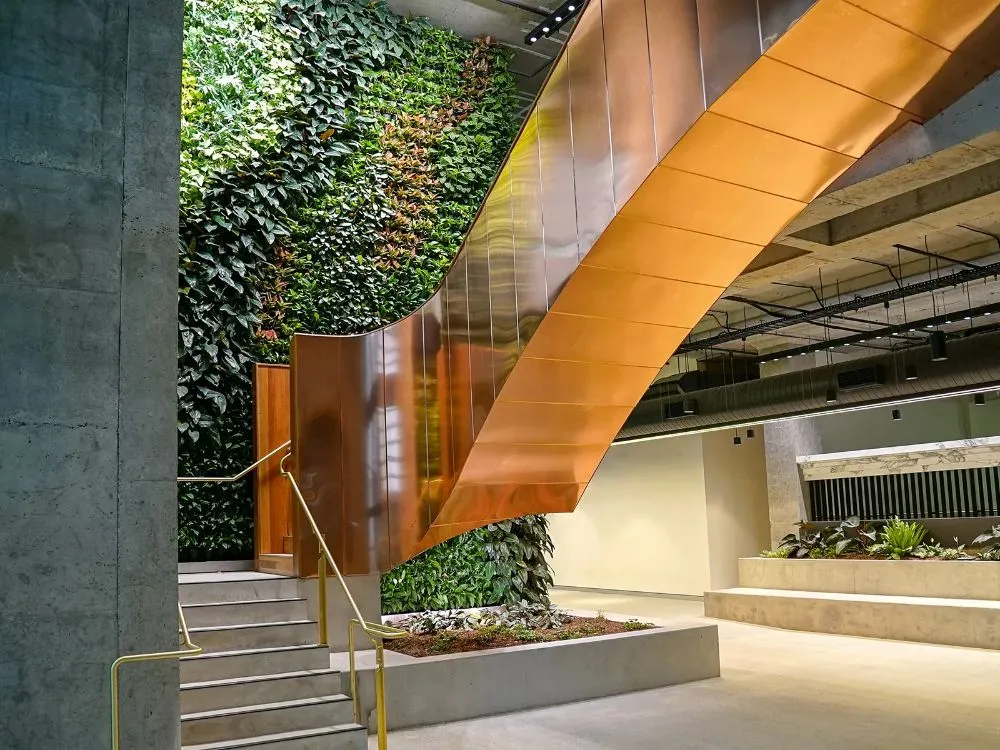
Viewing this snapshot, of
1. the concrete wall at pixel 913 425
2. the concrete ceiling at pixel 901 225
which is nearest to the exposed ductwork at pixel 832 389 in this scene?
the concrete ceiling at pixel 901 225

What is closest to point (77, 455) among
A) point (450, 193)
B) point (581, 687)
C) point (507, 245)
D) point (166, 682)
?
point (166, 682)

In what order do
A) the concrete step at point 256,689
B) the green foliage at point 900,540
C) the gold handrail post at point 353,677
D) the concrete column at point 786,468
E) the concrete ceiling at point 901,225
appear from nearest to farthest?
the concrete ceiling at point 901,225, the concrete step at point 256,689, the gold handrail post at point 353,677, the green foliage at point 900,540, the concrete column at point 786,468

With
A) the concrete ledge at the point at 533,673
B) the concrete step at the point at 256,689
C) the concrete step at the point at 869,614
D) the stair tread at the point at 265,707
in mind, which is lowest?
the concrete step at the point at 869,614

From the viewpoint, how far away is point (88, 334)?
3.57 m

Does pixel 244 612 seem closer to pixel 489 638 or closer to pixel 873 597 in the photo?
pixel 489 638

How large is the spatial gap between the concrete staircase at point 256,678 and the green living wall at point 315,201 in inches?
94.0

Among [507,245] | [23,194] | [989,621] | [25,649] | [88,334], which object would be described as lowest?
[989,621]

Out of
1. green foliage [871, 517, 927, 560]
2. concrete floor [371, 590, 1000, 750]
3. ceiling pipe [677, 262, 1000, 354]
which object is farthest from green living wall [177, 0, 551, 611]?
green foliage [871, 517, 927, 560]

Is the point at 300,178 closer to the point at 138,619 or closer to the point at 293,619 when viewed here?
the point at 293,619

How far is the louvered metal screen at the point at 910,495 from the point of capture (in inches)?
525

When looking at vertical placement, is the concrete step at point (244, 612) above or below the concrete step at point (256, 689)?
above

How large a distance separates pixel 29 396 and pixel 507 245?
A: 3650mm

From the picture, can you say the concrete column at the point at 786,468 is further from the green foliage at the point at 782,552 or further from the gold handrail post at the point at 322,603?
the gold handrail post at the point at 322,603

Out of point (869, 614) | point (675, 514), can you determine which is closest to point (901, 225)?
point (869, 614)
